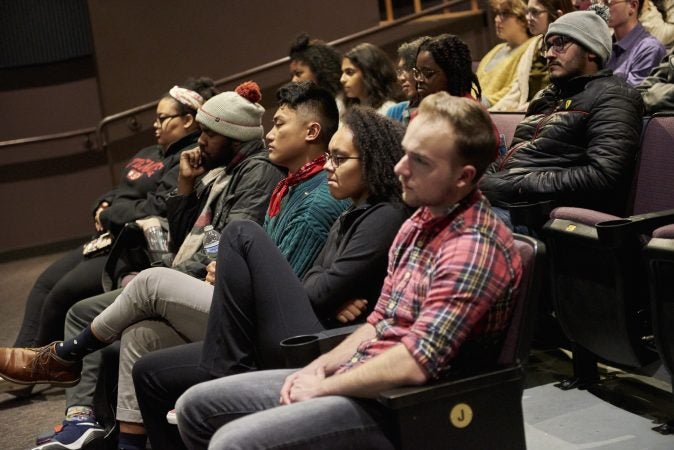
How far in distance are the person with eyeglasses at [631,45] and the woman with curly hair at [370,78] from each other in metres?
1.13

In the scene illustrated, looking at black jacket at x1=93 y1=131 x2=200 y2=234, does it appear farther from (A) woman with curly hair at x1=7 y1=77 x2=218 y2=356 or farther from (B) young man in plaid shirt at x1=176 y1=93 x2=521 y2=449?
(B) young man in plaid shirt at x1=176 y1=93 x2=521 y2=449

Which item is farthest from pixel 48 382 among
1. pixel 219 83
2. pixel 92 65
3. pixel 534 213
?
pixel 92 65

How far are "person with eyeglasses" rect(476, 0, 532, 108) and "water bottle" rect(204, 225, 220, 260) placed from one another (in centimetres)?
181

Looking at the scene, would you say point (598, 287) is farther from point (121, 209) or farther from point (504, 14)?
point (504, 14)

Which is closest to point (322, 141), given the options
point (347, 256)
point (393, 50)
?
point (347, 256)

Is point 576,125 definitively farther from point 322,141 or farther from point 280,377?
point 280,377

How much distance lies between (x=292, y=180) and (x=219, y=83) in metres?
3.45

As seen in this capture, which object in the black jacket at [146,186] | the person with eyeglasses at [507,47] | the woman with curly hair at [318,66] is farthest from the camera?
the woman with curly hair at [318,66]

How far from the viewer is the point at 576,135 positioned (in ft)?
9.81

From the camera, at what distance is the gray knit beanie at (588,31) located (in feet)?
9.99

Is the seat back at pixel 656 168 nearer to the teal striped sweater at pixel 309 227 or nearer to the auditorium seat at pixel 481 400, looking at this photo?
the teal striped sweater at pixel 309 227

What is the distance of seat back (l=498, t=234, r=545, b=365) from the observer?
1.76m

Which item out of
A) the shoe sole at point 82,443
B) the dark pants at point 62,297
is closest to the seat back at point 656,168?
the shoe sole at point 82,443

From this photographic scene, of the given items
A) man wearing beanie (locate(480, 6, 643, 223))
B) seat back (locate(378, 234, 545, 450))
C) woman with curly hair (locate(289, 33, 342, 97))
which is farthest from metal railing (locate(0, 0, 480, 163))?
seat back (locate(378, 234, 545, 450))
